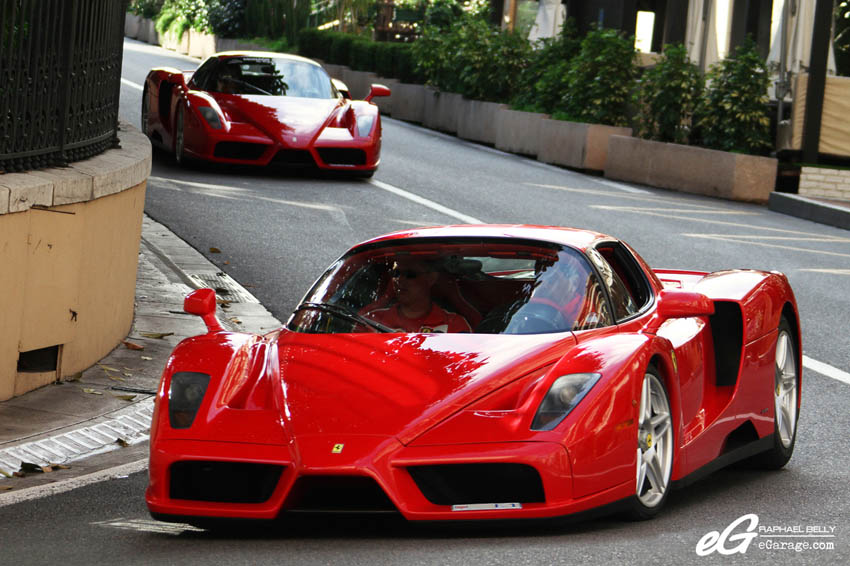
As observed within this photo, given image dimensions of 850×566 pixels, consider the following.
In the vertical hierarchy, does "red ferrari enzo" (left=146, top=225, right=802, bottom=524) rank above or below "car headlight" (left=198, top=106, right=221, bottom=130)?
below

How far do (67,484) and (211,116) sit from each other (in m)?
11.3

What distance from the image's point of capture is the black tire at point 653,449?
207 inches

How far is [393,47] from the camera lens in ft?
106

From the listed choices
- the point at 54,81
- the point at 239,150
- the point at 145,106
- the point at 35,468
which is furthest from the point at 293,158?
the point at 35,468

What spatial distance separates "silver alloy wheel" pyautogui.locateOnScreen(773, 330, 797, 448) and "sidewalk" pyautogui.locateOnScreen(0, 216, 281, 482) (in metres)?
3.00

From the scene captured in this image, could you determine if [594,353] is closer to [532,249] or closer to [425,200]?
[532,249]

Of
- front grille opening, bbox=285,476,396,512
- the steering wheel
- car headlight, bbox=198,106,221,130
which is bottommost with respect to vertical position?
front grille opening, bbox=285,476,396,512

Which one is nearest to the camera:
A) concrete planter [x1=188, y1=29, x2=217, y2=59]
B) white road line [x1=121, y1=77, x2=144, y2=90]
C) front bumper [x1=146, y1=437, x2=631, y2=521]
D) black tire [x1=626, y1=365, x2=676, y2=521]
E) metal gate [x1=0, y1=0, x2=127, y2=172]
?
front bumper [x1=146, y1=437, x2=631, y2=521]

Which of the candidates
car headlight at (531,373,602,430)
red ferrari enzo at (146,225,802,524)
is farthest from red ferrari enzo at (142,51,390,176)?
car headlight at (531,373,602,430)

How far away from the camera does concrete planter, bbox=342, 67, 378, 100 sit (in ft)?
108

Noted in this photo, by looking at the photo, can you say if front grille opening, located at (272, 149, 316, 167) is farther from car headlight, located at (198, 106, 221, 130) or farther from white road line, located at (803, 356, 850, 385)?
white road line, located at (803, 356, 850, 385)

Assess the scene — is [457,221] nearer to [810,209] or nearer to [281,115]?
[281,115]

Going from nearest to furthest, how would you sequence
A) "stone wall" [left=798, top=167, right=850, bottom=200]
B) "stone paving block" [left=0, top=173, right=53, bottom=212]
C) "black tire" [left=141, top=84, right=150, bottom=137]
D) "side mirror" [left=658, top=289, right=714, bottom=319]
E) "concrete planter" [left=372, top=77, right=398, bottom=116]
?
"side mirror" [left=658, top=289, right=714, bottom=319] → "stone paving block" [left=0, top=173, right=53, bottom=212] → "black tire" [left=141, top=84, right=150, bottom=137] → "stone wall" [left=798, top=167, right=850, bottom=200] → "concrete planter" [left=372, top=77, right=398, bottom=116]

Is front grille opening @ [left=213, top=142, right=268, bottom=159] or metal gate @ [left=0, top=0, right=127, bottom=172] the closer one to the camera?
metal gate @ [left=0, top=0, right=127, bottom=172]
